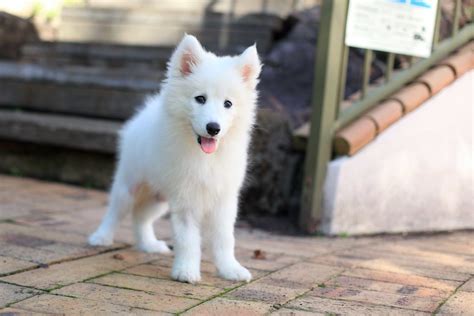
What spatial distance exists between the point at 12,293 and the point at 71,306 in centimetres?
32

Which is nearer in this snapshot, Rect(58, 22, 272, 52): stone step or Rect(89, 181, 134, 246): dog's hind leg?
Rect(89, 181, 134, 246): dog's hind leg

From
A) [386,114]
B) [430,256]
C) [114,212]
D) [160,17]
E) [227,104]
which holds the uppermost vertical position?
[160,17]

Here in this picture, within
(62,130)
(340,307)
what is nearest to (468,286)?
(340,307)

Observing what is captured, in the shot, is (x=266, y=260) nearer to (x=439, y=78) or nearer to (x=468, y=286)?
(x=468, y=286)

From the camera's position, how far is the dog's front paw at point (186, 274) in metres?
3.38

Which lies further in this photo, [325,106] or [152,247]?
[325,106]

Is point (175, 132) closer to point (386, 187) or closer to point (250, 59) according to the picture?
point (250, 59)

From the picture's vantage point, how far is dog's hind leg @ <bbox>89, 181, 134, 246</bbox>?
4.16 m

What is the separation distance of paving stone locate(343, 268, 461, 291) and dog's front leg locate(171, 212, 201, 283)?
863 millimetres

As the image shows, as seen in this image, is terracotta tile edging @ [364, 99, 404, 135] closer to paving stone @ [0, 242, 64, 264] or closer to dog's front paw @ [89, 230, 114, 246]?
dog's front paw @ [89, 230, 114, 246]

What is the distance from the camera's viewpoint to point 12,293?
2945 mm

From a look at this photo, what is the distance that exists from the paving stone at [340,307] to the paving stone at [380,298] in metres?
0.07

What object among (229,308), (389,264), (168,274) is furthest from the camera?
(389,264)

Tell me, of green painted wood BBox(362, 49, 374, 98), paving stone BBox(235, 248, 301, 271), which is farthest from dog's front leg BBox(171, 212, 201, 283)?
green painted wood BBox(362, 49, 374, 98)
